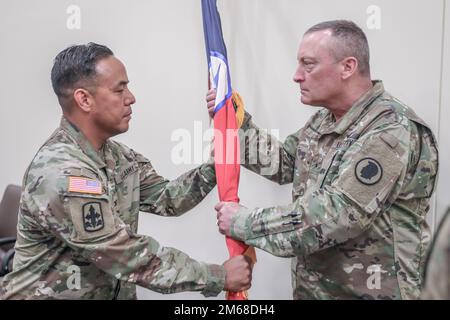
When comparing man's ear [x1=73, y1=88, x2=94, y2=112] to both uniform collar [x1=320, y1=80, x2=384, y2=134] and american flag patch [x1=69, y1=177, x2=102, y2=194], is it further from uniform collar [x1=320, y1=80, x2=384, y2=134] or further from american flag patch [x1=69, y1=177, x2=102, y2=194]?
uniform collar [x1=320, y1=80, x2=384, y2=134]

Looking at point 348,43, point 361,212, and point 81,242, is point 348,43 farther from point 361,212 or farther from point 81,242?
point 81,242

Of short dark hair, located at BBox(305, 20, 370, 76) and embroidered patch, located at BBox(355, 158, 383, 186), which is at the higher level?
short dark hair, located at BBox(305, 20, 370, 76)

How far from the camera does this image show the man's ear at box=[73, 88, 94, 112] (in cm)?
160

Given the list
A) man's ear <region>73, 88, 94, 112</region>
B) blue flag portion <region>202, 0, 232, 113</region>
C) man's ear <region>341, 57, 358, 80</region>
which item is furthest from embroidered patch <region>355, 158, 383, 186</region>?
man's ear <region>73, 88, 94, 112</region>

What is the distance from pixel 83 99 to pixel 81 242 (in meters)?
0.45

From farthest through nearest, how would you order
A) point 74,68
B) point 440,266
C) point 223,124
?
point 223,124 < point 74,68 < point 440,266

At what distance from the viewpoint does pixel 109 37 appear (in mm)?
2561

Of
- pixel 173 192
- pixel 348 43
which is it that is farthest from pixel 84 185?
pixel 348 43

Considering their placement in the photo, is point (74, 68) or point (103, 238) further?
point (74, 68)

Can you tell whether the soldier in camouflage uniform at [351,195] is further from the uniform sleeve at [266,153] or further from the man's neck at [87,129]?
the man's neck at [87,129]

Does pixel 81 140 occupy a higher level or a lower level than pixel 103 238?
higher

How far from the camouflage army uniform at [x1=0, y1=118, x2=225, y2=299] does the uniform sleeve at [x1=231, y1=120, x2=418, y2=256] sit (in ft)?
0.84

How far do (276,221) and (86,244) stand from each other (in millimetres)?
559

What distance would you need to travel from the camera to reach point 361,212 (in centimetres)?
149
